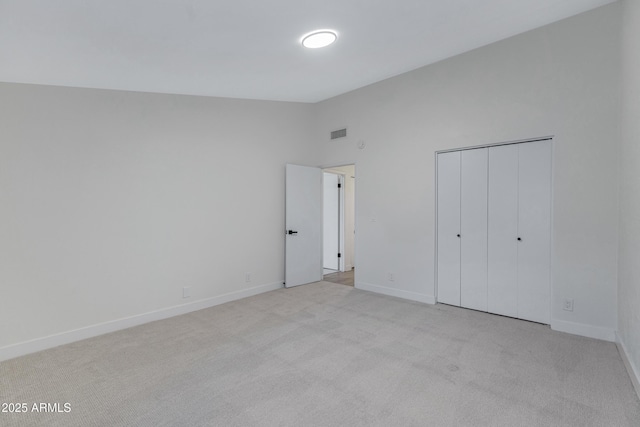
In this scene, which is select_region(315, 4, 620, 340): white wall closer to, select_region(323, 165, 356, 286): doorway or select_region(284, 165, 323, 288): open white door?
select_region(284, 165, 323, 288): open white door

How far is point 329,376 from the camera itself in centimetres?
237

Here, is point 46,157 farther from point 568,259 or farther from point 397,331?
point 568,259

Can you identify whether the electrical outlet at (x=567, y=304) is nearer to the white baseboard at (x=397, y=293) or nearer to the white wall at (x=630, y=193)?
the white wall at (x=630, y=193)

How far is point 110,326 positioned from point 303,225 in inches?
114

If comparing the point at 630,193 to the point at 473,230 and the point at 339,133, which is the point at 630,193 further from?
the point at 339,133

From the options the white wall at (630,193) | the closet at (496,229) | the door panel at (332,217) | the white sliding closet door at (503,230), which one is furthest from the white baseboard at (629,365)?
the door panel at (332,217)

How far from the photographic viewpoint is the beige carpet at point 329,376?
6.32ft

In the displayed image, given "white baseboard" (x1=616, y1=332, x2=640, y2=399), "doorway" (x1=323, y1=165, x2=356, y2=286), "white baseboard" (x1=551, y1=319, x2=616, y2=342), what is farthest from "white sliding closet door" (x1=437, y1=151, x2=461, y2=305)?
"doorway" (x1=323, y1=165, x2=356, y2=286)

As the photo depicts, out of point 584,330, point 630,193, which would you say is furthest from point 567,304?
point 630,193

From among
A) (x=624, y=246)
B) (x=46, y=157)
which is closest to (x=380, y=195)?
(x=624, y=246)

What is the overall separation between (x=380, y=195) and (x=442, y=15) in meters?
2.38

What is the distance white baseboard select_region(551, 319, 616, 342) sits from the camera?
9.59 ft

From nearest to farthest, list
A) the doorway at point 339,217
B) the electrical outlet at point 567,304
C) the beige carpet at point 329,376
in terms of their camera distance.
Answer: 1. the beige carpet at point 329,376
2. the electrical outlet at point 567,304
3. the doorway at point 339,217

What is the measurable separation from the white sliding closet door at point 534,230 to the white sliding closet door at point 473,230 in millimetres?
374
